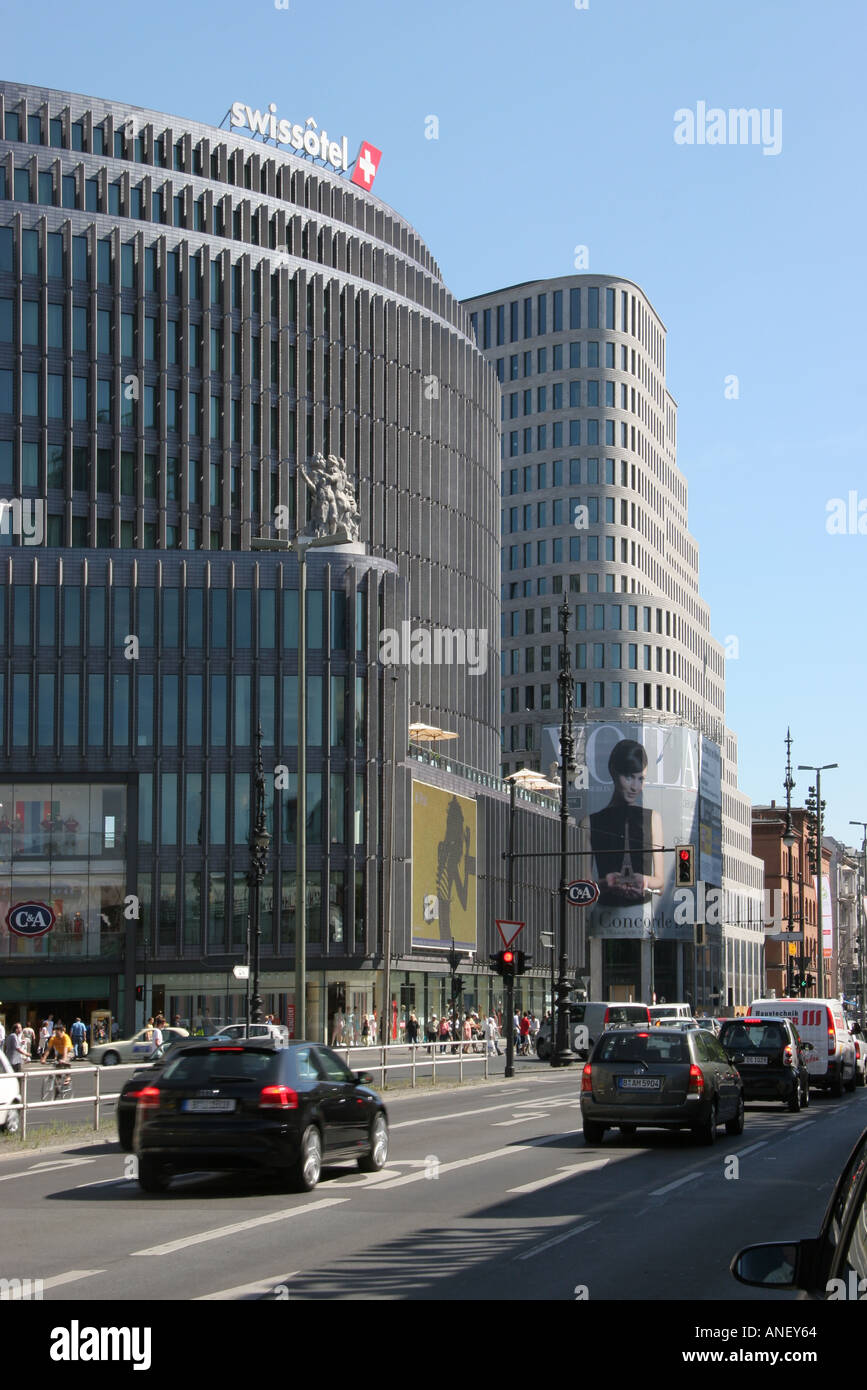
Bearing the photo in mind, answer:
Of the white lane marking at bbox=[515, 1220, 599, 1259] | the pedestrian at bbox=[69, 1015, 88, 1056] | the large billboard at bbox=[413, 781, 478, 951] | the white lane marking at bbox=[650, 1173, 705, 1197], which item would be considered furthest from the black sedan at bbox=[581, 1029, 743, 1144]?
the large billboard at bbox=[413, 781, 478, 951]

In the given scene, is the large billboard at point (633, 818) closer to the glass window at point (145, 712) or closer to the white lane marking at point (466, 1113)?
the glass window at point (145, 712)

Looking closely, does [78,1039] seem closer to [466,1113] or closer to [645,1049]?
[466,1113]

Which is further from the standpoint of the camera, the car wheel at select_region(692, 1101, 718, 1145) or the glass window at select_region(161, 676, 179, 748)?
the glass window at select_region(161, 676, 179, 748)

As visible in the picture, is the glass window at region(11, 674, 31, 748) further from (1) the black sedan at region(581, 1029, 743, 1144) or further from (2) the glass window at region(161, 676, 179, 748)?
(1) the black sedan at region(581, 1029, 743, 1144)

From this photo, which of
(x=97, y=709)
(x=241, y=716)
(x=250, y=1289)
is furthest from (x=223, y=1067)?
(x=241, y=716)

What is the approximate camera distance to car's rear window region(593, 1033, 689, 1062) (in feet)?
71.9

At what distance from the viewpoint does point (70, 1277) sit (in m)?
11.0

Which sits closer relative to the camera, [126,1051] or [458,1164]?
[458,1164]

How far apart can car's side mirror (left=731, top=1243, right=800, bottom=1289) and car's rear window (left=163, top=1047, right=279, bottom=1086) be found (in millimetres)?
11649

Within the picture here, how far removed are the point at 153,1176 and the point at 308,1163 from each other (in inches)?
58.4

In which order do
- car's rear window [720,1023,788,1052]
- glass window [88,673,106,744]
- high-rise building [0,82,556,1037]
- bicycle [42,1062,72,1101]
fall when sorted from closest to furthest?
bicycle [42,1062,72,1101], car's rear window [720,1023,788,1052], high-rise building [0,82,556,1037], glass window [88,673,106,744]

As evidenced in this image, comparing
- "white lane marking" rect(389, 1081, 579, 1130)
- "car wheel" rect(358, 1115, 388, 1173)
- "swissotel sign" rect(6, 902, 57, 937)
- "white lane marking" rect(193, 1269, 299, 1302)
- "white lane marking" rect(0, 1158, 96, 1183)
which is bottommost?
"white lane marking" rect(389, 1081, 579, 1130)

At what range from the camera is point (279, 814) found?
73938mm

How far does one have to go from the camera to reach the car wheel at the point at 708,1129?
22297 mm
